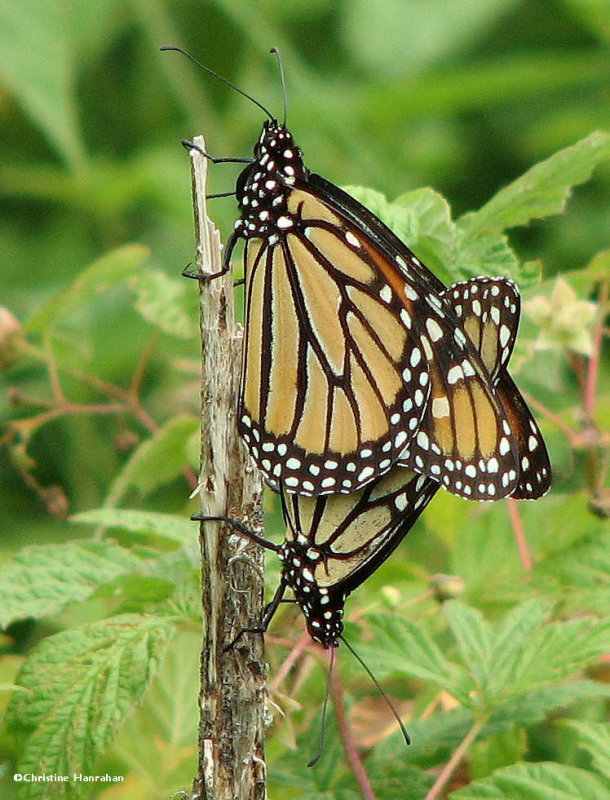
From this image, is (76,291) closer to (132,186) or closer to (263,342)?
(263,342)

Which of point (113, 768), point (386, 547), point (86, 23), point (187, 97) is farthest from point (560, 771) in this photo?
point (86, 23)

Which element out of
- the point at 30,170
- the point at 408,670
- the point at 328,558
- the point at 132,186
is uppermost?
the point at 30,170

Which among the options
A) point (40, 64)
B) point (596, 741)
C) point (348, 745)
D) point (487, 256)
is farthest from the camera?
point (40, 64)

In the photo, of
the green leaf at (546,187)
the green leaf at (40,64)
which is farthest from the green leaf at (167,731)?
the green leaf at (40,64)

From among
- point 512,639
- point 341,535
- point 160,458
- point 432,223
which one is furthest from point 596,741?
point 160,458

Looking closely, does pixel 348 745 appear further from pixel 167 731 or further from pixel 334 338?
pixel 334 338
